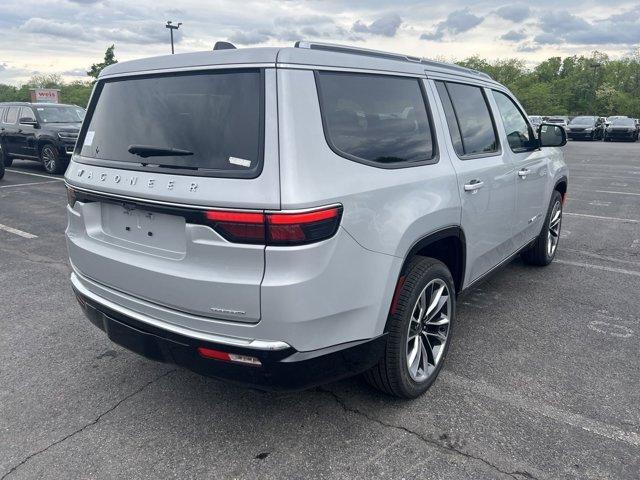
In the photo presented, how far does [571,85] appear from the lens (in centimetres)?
7312

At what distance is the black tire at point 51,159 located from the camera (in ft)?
41.2

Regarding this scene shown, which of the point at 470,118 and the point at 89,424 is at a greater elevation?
the point at 470,118

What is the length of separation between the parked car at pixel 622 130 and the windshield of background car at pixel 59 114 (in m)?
30.5

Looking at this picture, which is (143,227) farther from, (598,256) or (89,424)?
(598,256)

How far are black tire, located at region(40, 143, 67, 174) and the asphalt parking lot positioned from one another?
30.6 feet

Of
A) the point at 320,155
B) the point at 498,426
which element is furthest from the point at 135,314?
the point at 498,426

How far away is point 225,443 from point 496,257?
2.47m

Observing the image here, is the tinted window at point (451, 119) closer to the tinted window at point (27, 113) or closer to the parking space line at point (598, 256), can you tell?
the parking space line at point (598, 256)

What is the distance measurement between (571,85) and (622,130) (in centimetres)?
4807

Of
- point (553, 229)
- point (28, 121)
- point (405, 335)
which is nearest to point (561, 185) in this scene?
point (553, 229)

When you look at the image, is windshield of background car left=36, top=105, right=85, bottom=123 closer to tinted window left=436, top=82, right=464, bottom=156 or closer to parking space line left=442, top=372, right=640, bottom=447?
tinted window left=436, top=82, right=464, bottom=156

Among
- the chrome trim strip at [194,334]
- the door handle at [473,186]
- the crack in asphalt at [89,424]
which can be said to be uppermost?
the door handle at [473,186]

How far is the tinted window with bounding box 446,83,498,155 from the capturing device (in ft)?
11.1

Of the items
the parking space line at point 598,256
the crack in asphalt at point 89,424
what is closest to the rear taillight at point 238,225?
the crack in asphalt at point 89,424
